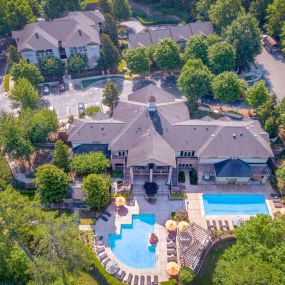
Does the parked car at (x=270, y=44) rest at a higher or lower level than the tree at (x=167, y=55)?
lower

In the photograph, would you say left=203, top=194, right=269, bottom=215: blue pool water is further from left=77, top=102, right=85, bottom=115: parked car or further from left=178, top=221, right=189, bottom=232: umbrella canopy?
left=77, top=102, right=85, bottom=115: parked car

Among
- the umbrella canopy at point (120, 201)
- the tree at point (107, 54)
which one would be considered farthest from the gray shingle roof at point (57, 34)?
the umbrella canopy at point (120, 201)

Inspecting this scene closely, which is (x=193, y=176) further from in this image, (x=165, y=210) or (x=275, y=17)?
(x=275, y=17)

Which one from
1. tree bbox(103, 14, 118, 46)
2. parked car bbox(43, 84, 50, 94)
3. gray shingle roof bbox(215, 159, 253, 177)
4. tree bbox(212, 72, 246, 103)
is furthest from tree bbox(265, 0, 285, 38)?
parked car bbox(43, 84, 50, 94)

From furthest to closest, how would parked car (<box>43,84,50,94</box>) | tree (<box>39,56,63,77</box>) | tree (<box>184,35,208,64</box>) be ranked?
tree (<box>39,56,63,77</box>)
parked car (<box>43,84,50,94</box>)
tree (<box>184,35,208,64</box>)

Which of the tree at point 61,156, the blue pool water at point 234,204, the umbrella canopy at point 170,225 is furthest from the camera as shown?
the tree at point 61,156

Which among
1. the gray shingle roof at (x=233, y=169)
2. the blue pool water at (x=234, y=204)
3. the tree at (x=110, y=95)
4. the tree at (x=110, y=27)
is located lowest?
the blue pool water at (x=234, y=204)

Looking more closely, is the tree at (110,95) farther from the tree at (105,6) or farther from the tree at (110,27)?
the tree at (105,6)
